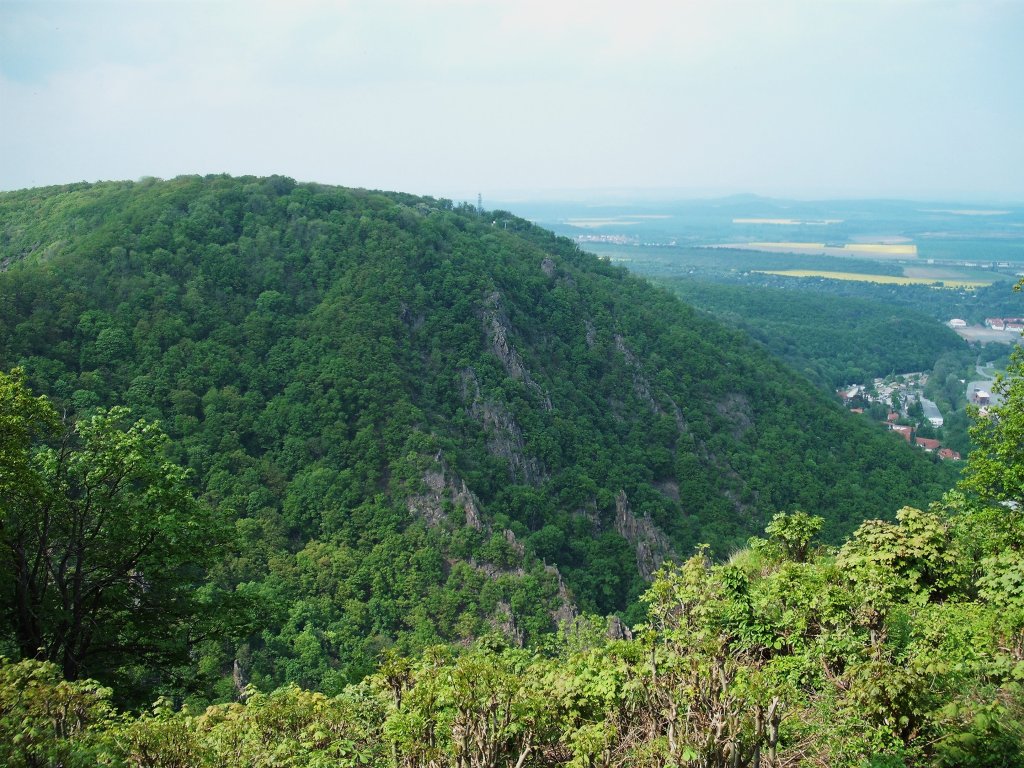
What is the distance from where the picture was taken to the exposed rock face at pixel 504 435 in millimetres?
58781

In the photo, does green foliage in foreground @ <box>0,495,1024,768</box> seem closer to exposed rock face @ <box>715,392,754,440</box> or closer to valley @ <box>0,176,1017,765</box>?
valley @ <box>0,176,1017,765</box>

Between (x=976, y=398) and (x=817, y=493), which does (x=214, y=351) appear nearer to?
(x=817, y=493)

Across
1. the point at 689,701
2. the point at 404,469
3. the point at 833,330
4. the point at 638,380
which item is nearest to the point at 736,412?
the point at 638,380

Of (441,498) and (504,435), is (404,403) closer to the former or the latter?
(441,498)

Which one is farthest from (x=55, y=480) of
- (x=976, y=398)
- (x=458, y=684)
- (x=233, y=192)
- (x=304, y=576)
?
(x=976, y=398)

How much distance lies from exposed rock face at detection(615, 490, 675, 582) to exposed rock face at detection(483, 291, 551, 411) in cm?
1191

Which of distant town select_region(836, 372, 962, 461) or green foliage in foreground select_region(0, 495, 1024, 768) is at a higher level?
green foliage in foreground select_region(0, 495, 1024, 768)

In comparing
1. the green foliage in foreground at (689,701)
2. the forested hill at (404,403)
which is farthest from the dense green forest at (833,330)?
the green foliage in foreground at (689,701)

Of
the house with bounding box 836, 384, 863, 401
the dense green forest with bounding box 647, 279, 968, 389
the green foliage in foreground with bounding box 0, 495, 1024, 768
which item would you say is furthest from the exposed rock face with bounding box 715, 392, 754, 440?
the green foliage in foreground with bounding box 0, 495, 1024, 768

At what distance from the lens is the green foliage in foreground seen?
8625 mm

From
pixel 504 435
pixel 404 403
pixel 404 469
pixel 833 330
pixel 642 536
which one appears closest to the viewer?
pixel 404 469

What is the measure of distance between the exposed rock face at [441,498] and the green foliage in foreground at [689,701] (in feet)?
115

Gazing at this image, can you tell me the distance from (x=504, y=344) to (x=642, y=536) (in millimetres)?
21741

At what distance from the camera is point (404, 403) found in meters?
55.3
